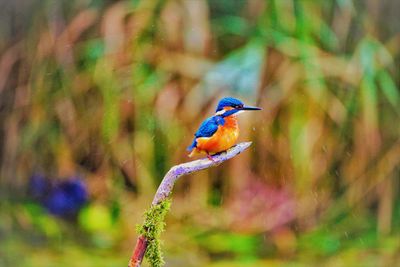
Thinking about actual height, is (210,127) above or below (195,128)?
below

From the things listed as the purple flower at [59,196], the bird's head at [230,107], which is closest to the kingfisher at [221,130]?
the bird's head at [230,107]

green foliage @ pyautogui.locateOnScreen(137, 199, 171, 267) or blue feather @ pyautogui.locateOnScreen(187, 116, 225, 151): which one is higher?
blue feather @ pyautogui.locateOnScreen(187, 116, 225, 151)

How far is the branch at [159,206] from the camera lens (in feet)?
2.34

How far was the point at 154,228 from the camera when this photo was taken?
0.77 meters

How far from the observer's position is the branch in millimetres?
712

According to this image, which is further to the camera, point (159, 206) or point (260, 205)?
point (260, 205)

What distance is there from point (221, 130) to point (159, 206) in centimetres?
11

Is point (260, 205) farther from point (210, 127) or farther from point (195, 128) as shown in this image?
point (210, 127)

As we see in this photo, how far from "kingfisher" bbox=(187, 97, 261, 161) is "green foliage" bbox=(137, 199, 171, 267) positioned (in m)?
0.08

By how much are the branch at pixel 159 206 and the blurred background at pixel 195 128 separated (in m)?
0.98

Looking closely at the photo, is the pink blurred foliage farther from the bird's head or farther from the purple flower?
the bird's head

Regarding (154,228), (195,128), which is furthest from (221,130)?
(195,128)

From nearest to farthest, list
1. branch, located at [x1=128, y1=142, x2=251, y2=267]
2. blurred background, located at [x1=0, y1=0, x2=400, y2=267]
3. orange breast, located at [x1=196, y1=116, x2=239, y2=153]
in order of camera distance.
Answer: branch, located at [x1=128, y1=142, x2=251, y2=267] < orange breast, located at [x1=196, y1=116, x2=239, y2=153] < blurred background, located at [x1=0, y1=0, x2=400, y2=267]

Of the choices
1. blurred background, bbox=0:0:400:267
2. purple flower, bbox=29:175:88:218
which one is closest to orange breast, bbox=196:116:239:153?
blurred background, bbox=0:0:400:267
